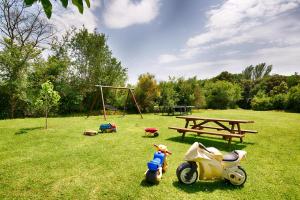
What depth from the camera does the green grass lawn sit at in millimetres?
4383

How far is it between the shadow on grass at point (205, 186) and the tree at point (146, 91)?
19544 millimetres

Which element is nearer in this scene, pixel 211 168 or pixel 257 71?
pixel 211 168

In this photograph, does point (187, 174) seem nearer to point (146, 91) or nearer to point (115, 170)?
point (115, 170)

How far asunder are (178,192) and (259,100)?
38060mm

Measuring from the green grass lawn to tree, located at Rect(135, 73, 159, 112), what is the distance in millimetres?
15061

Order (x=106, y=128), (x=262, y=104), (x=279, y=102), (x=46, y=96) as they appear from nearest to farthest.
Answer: (x=106, y=128), (x=46, y=96), (x=279, y=102), (x=262, y=104)

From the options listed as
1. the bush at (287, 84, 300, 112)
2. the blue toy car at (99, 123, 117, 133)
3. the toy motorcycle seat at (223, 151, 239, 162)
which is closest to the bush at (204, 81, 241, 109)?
the bush at (287, 84, 300, 112)

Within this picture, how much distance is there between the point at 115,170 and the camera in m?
5.58

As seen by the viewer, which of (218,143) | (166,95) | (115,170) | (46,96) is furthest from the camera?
(166,95)

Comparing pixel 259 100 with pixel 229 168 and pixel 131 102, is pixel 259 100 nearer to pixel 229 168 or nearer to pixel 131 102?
pixel 131 102

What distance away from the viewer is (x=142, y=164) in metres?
6.05

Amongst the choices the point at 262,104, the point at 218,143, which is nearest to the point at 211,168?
the point at 218,143

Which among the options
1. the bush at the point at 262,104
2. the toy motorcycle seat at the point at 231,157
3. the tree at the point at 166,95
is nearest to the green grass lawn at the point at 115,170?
the toy motorcycle seat at the point at 231,157

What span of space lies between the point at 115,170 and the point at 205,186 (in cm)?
233
